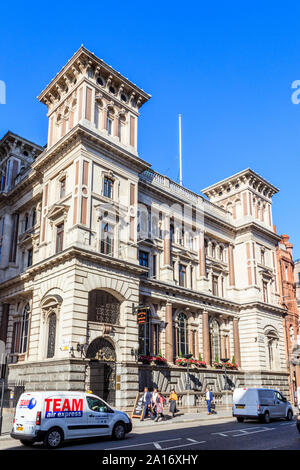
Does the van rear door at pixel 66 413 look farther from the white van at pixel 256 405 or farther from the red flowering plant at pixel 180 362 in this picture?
the red flowering plant at pixel 180 362

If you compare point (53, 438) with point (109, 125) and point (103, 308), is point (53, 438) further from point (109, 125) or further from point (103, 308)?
point (109, 125)

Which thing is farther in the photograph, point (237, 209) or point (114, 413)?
point (237, 209)

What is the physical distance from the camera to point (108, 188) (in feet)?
104

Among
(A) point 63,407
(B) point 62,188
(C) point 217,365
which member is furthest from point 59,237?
(C) point 217,365

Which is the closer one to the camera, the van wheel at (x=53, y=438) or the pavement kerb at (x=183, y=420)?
the van wheel at (x=53, y=438)

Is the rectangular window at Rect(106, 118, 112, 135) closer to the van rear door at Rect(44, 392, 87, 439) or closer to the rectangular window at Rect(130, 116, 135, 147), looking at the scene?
the rectangular window at Rect(130, 116, 135, 147)

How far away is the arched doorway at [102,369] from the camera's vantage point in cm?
2656

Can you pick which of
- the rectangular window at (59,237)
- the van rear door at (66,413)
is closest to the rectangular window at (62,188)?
the rectangular window at (59,237)

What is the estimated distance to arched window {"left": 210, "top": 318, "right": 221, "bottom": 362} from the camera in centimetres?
3972

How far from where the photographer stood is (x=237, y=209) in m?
48.3

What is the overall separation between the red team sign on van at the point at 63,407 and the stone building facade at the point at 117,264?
26.7 ft
